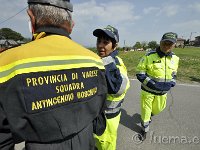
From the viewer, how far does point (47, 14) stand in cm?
133

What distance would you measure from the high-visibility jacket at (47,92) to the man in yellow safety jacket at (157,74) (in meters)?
2.57

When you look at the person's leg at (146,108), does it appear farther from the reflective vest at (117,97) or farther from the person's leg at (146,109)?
the reflective vest at (117,97)

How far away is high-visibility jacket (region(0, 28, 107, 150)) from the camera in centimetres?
115

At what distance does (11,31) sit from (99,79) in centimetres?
8289

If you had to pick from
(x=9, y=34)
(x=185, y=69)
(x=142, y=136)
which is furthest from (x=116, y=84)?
(x=9, y=34)

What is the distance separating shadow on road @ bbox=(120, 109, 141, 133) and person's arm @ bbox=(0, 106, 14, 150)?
339 centimetres

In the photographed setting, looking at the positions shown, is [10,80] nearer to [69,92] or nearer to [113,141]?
[69,92]

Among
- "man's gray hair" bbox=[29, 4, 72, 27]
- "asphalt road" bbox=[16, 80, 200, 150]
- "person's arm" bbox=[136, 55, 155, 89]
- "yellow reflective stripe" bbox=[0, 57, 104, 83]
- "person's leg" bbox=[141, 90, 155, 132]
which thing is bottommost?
"asphalt road" bbox=[16, 80, 200, 150]

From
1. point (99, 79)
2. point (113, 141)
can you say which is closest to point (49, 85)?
point (99, 79)

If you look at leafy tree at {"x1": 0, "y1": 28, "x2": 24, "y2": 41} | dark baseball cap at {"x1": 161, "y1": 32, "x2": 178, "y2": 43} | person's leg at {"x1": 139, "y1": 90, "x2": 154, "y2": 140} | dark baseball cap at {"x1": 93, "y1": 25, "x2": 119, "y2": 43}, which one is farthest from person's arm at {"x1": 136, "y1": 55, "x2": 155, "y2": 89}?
leafy tree at {"x1": 0, "y1": 28, "x2": 24, "y2": 41}

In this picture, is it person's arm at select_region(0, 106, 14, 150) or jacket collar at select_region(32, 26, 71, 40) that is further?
jacket collar at select_region(32, 26, 71, 40)

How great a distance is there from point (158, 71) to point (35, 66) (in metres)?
3.03

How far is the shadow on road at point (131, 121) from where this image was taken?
451cm

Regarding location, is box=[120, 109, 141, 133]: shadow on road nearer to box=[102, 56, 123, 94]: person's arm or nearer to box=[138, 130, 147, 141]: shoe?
box=[138, 130, 147, 141]: shoe
